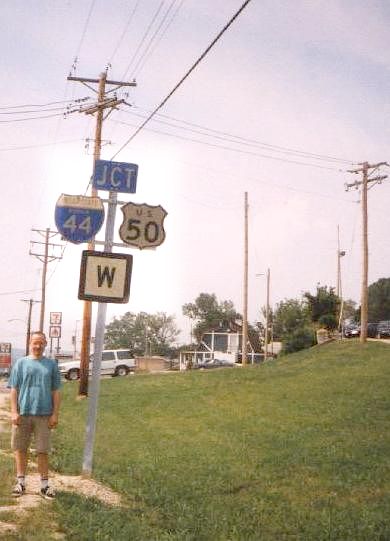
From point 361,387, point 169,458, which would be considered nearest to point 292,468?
point 169,458

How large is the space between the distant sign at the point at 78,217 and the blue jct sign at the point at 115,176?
0.42 meters

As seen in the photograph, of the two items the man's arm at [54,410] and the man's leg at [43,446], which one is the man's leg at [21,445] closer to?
the man's leg at [43,446]

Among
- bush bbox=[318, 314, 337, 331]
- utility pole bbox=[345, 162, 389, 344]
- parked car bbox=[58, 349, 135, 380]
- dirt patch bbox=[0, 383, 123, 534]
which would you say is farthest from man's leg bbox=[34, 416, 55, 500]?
bush bbox=[318, 314, 337, 331]

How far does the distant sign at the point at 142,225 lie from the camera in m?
8.27

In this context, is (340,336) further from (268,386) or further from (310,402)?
(310,402)

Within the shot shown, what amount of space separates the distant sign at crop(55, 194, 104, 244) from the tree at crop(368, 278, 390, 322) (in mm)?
97997

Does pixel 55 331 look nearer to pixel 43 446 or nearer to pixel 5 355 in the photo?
pixel 5 355

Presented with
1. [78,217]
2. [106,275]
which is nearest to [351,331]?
[106,275]

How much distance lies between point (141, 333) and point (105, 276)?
6446 inches

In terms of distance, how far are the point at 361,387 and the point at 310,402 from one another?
2.96 metres

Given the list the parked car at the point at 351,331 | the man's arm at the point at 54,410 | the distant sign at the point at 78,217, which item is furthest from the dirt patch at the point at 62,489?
the parked car at the point at 351,331

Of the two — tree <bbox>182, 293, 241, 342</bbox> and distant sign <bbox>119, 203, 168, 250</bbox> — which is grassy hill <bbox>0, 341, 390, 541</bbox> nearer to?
distant sign <bbox>119, 203, 168, 250</bbox>

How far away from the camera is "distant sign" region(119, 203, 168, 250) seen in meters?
8.27

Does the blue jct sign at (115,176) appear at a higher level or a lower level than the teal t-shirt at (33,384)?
higher
